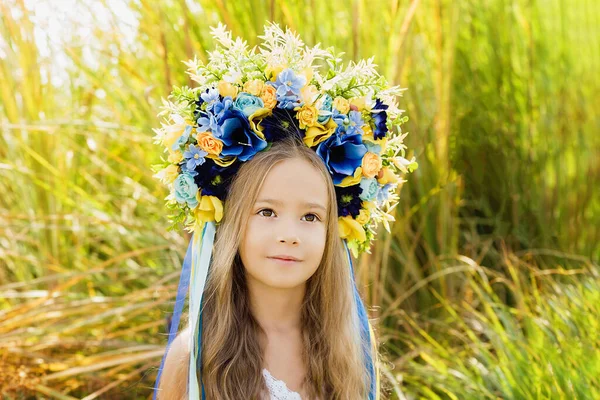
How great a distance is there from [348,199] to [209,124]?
0.48 metres

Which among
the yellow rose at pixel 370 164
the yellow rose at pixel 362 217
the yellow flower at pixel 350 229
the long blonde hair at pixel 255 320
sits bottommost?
the long blonde hair at pixel 255 320

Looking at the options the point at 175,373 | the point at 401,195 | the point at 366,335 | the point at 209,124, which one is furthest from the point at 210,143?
the point at 401,195

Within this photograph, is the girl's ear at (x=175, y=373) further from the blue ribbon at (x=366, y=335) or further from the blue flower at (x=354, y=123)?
the blue flower at (x=354, y=123)

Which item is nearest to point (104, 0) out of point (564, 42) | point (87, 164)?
point (87, 164)

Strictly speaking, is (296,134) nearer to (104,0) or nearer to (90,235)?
(104,0)

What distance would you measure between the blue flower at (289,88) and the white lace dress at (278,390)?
0.77 meters

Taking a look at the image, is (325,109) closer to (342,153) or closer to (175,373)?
(342,153)

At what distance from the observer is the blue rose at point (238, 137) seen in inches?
90.4

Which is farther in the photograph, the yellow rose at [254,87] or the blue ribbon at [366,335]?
the blue ribbon at [366,335]

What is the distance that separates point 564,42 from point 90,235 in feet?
9.82

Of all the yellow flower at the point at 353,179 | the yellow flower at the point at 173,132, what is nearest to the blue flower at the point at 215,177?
the yellow flower at the point at 173,132

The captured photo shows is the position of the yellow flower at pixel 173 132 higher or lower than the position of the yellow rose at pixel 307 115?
lower

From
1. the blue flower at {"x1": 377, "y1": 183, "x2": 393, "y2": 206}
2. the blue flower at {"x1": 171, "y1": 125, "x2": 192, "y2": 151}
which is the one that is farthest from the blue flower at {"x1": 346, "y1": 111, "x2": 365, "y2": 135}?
the blue flower at {"x1": 171, "y1": 125, "x2": 192, "y2": 151}

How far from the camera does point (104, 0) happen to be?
4078mm
